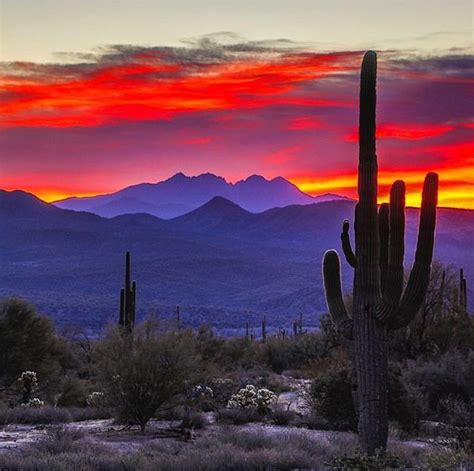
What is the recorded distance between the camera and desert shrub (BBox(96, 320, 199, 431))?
20.2m

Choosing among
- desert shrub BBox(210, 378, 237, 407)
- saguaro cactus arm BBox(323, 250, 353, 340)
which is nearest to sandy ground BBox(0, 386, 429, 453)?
desert shrub BBox(210, 378, 237, 407)

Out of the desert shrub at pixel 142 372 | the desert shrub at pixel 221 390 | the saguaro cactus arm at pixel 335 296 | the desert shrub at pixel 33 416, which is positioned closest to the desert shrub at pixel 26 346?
the desert shrub at pixel 221 390

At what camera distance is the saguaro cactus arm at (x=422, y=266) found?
1404 centimetres

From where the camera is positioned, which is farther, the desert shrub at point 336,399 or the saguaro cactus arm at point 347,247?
the desert shrub at point 336,399

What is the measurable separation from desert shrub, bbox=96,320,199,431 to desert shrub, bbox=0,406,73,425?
1681 millimetres

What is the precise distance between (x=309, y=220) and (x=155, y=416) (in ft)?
561

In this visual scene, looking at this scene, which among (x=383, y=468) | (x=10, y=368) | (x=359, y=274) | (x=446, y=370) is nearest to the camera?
(x=383, y=468)

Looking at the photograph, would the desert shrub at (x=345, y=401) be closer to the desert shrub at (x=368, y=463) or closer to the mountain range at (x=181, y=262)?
the desert shrub at (x=368, y=463)

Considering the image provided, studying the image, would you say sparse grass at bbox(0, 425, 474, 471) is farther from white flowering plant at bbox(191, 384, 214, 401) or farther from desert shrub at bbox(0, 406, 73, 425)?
white flowering plant at bbox(191, 384, 214, 401)

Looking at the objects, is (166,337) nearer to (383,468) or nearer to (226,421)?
(226,421)

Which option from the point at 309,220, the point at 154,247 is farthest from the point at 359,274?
the point at 309,220

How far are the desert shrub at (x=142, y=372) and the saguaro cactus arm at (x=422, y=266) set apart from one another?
25.4ft

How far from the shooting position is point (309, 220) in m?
192

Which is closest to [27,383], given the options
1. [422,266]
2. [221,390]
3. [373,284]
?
[221,390]
